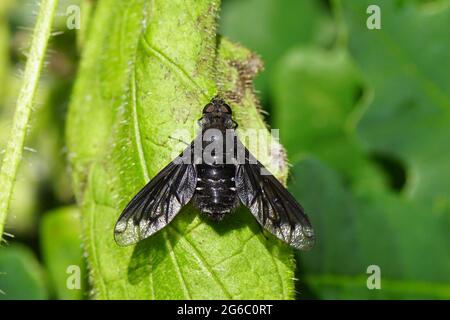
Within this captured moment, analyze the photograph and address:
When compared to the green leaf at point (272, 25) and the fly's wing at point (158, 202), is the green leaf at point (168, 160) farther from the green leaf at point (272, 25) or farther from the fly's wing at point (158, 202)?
the green leaf at point (272, 25)

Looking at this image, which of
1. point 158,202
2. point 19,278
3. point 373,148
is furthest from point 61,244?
point 373,148

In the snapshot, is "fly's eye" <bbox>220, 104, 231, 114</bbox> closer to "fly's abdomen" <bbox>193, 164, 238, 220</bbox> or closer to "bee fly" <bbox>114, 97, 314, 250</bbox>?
"bee fly" <bbox>114, 97, 314, 250</bbox>

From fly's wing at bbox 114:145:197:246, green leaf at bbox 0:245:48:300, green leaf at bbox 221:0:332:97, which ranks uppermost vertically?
green leaf at bbox 221:0:332:97

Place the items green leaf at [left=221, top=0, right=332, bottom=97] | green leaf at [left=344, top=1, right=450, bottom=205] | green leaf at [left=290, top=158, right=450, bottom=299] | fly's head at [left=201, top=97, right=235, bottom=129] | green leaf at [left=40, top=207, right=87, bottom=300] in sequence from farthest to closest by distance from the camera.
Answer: green leaf at [left=221, top=0, right=332, bottom=97], green leaf at [left=344, top=1, right=450, bottom=205], green leaf at [left=40, top=207, right=87, bottom=300], green leaf at [left=290, top=158, right=450, bottom=299], fly's head at [left=201, top=97, right=235, bottom=129]

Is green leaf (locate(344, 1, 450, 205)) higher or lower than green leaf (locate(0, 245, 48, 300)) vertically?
higher

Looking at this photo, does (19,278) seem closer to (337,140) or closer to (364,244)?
(364,244)

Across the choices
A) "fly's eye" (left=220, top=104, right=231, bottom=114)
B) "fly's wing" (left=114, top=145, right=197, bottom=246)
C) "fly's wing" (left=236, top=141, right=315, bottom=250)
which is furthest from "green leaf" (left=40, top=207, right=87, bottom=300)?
"fly's eye" (left=220, top=104, right=231, bottom=114)
